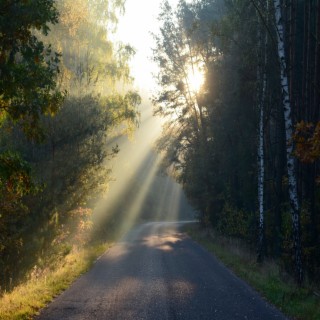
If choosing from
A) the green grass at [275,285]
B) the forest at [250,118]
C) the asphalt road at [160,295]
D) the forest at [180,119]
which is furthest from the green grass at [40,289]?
the forest at [250,118]

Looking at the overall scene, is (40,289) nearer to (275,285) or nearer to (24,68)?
(275,285)

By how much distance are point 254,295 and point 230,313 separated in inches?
87.2

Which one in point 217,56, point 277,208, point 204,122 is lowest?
point 277,208

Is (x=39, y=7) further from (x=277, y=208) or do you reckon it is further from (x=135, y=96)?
(x=135, y=96)

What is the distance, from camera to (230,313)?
9.94m

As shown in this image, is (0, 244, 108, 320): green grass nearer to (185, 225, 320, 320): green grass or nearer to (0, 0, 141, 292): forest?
(0, 0, 141, 292): forest

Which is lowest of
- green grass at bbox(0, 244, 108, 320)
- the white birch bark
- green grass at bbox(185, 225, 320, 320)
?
green grass at bbox(185, 225, 320, 320)

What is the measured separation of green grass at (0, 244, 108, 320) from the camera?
9648 mm

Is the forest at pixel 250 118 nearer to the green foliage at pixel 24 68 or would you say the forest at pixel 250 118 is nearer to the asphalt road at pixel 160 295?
the asphalt road at pixel 160 295

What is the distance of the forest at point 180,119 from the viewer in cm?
805

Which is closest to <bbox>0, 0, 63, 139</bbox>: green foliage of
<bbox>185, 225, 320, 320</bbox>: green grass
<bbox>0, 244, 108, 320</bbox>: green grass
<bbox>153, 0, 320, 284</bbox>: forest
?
<bbox>0, 244, 108, 320</bbox>: green grass

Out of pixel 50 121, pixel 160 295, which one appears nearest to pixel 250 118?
pixel 50 121

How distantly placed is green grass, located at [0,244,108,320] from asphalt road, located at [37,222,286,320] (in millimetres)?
291

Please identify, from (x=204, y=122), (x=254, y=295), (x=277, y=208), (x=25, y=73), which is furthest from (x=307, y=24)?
(x=204, y=122)
